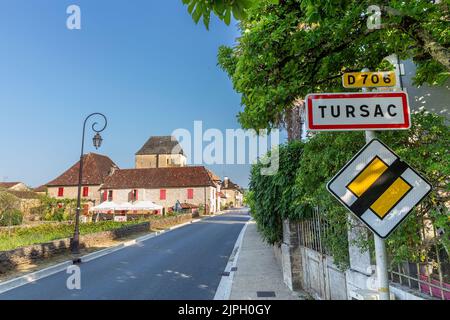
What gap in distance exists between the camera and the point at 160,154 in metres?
65.6

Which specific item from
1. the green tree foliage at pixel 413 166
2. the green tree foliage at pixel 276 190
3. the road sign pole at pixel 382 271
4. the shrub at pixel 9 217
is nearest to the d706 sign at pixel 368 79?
the green tree foliage at pixel 413 166

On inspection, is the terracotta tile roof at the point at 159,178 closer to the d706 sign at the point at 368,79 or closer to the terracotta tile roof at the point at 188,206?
the terracotta tile roof at the point at 188,206

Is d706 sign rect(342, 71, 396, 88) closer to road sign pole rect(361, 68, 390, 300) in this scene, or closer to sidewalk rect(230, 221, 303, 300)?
road sign pole rect(361, 68, 390, 300)

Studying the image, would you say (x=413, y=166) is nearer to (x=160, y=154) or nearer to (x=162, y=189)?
(x=162, y=189)

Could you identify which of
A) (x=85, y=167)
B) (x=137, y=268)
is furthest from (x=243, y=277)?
(x=85, y=167)

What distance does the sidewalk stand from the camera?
692 cm

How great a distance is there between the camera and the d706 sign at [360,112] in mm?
2340

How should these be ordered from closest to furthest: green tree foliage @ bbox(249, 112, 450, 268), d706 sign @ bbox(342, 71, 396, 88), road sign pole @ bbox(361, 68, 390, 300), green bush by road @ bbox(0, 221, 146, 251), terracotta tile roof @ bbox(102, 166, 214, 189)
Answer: road sign pole @ bbox(361, 68, 390, 300) < d706 sign @ bbox(342, 71, 396, 88) < green tree foliage @ bbox(249, 112, 450, 268) < green bush by road @ bbox(0, 221, 146, 251) < terracotta tile roof @ bbox(102, 166, 214, 189)

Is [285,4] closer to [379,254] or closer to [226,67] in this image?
[226,67]

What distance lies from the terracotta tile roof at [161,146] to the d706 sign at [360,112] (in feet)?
210

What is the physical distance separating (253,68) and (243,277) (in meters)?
6.28

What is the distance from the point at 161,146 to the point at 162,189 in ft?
62.4

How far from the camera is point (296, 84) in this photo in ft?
15.8

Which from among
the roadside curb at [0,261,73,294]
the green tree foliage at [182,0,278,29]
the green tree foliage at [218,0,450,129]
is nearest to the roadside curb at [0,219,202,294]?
the roadside curb at [0,261,73,294]
